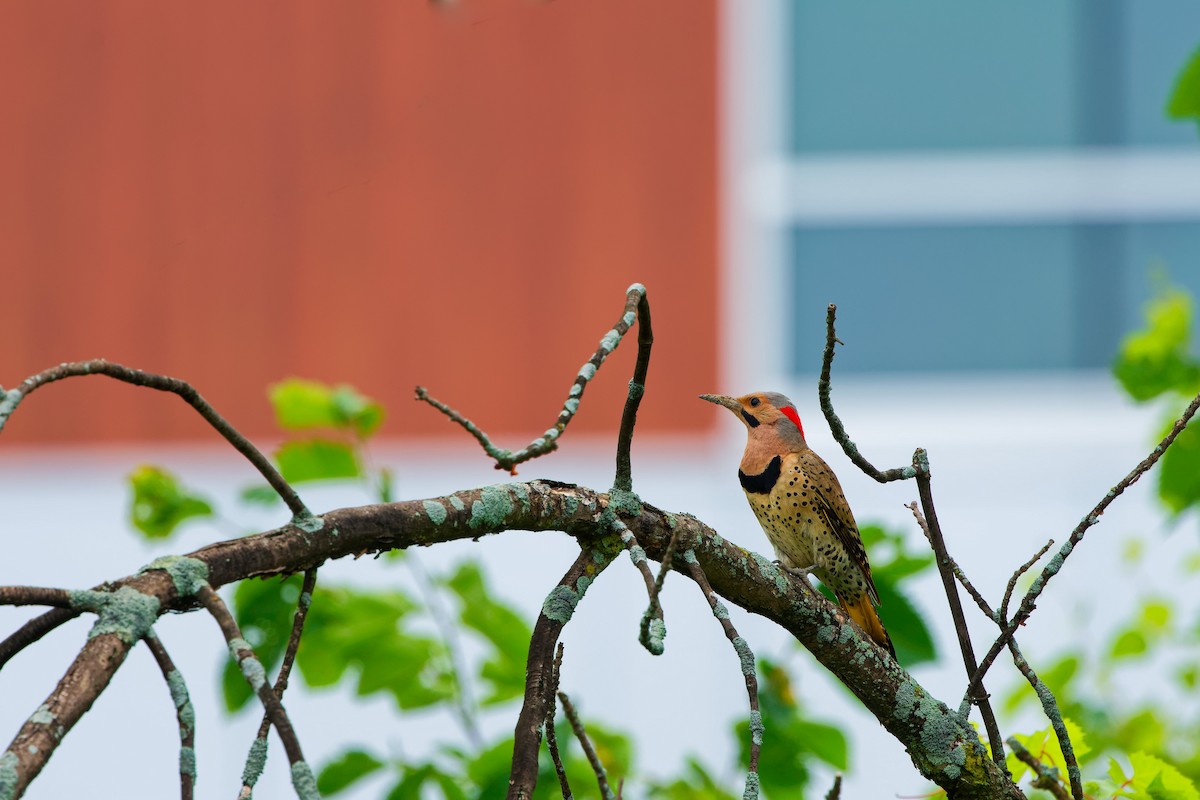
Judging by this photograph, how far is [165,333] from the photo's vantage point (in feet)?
18.6

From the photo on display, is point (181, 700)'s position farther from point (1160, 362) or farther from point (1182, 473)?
point (1160, 362)

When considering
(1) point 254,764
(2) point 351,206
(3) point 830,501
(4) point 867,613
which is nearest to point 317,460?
(3) point 830,501

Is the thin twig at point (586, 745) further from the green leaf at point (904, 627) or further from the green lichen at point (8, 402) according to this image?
the green leaf at point (904, 627)

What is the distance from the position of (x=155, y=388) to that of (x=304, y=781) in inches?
10.0

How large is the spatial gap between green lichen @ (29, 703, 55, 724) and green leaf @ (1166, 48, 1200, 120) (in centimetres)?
152

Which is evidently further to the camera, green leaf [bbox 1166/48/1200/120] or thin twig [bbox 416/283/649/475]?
green leaf [bbox 1166/48/1200/120]

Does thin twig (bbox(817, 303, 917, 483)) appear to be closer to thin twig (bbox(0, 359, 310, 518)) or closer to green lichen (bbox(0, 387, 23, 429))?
thin twig (bbox(0, 359, 310, 518))

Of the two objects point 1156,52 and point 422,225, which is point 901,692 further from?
point 1156,52

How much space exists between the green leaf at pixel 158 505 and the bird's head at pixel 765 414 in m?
0.80

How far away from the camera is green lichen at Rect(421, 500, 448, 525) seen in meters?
0.96

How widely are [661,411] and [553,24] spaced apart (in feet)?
5.82

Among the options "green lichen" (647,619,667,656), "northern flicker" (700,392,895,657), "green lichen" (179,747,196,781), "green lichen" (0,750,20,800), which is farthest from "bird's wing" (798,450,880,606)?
"green lichen" (0,750,20,800)

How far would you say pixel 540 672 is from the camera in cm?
95

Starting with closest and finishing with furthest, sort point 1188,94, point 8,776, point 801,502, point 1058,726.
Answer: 1. point 8,776
2. point 1058,726
3. point 1188,94
4. point 801,502
